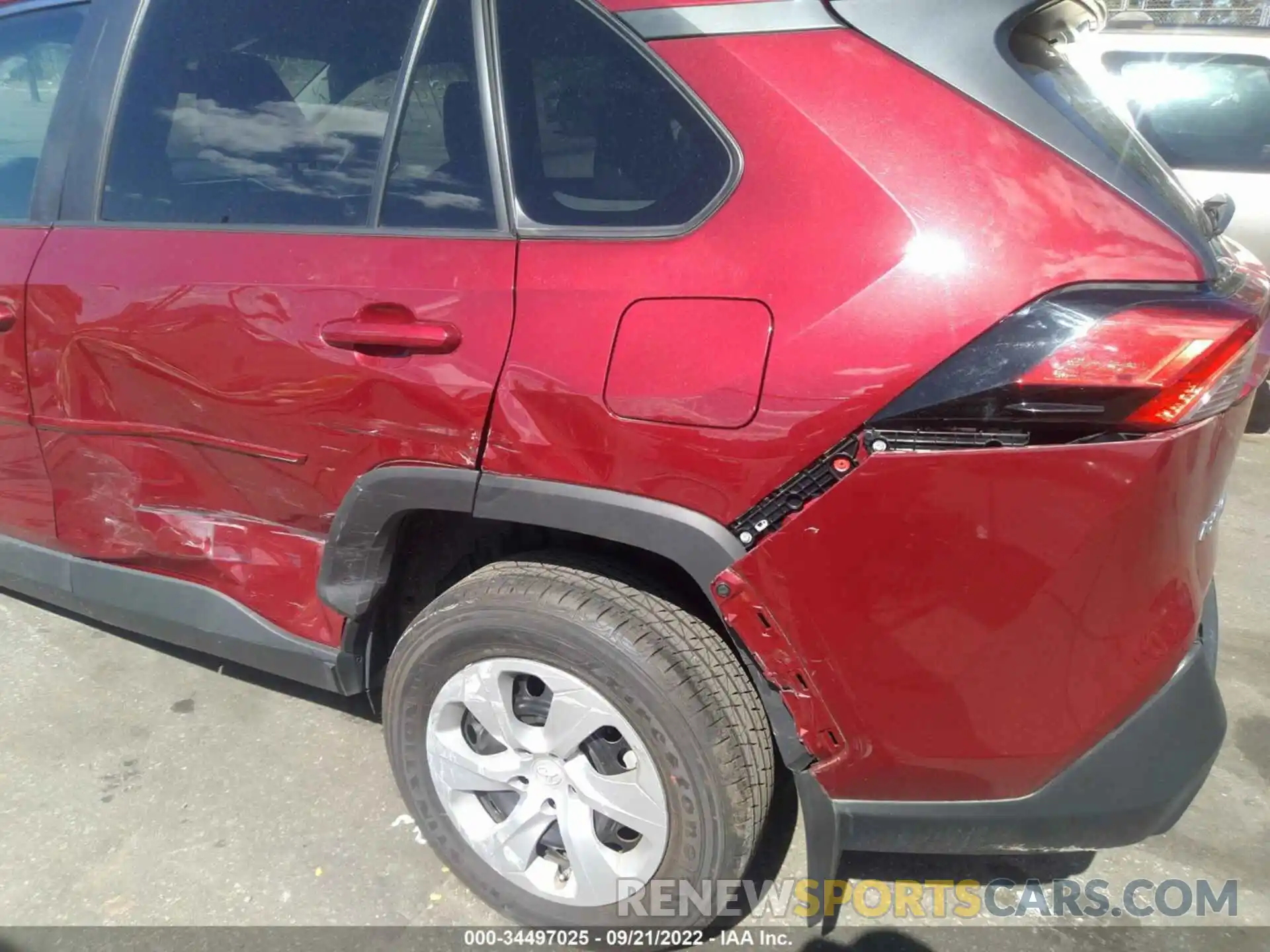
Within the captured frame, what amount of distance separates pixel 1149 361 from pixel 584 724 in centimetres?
113

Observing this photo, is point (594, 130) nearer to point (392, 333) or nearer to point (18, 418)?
point (392, 333)

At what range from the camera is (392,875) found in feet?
7.07

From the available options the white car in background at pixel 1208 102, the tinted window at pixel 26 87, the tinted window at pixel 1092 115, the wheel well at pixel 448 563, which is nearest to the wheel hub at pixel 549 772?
the wheel well at pixel 448 563

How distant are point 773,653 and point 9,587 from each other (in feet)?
7.72

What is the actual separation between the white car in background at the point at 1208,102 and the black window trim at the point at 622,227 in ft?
12.6

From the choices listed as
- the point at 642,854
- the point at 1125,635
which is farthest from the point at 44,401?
the point at 1125,635

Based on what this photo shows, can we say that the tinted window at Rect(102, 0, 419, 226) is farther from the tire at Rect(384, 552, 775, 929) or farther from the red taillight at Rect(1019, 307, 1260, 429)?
the red taillight at Rect(1019, 307, 1260, 429)

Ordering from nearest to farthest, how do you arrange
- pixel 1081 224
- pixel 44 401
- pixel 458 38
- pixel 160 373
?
pixel 1081 224, pixel 458 38, pixel 160 373, pixel 44 401

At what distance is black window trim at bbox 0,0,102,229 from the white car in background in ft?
14.1

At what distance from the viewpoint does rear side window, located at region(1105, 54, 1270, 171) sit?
4582 mm

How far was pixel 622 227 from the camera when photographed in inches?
63.8

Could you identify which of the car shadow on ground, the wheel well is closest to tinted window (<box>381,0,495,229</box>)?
the wheel well

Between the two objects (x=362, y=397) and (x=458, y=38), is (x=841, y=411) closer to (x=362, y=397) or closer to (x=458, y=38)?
(x=362, y=397)

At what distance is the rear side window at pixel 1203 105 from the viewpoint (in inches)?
180
